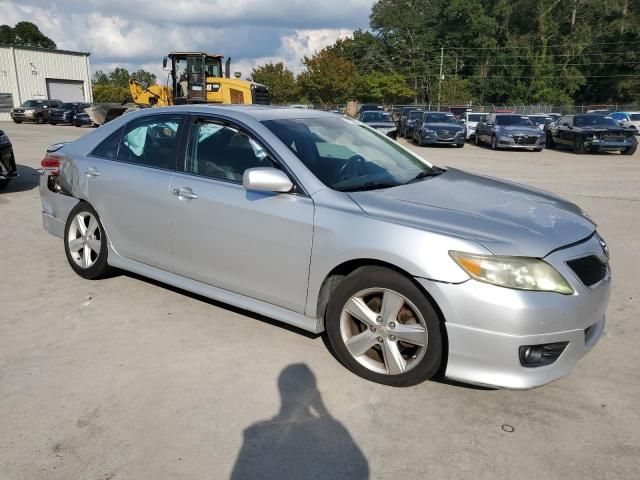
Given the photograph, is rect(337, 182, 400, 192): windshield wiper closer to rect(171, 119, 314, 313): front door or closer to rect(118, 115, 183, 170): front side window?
rect(171, 119, 314, 313): front door

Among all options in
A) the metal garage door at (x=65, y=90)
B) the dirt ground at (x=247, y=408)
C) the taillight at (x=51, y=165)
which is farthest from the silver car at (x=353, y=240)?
the metal garage door at (x=65, y=90)

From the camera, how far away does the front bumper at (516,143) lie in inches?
835

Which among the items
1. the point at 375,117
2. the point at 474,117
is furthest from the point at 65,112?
the point at 474,117

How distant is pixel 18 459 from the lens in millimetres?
2625

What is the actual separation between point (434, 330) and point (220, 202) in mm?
1681

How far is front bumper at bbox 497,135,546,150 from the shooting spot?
21203mm

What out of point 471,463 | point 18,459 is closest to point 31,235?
point 18,459

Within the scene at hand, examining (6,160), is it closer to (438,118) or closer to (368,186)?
Result: (368,186)

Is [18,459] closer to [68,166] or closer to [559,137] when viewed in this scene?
[68,166]

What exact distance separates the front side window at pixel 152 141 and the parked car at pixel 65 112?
106ft

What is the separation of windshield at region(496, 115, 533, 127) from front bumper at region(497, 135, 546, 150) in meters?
1.05

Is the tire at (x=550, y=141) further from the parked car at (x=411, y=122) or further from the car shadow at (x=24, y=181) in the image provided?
the car shadow at (x=24, y=181)

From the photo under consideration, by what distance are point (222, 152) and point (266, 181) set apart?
0.72 m

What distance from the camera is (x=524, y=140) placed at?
21.3 metres
